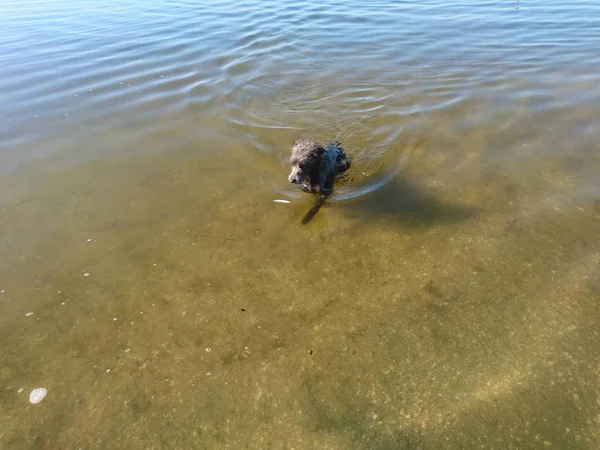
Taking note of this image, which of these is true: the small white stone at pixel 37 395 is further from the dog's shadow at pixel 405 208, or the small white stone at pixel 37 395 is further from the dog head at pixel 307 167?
the dog head at pixel 307 167

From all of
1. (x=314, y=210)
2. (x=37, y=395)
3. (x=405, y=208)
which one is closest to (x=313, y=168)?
(x=314, y=210)

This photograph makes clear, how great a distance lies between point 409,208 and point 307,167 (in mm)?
1577

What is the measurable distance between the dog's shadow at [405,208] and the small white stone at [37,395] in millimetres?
3506

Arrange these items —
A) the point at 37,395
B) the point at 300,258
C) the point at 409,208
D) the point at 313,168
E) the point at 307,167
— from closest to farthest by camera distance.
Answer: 1. the point at 37,395
2. the point at 300,258
3. the point at 409,208
4. the point at 307,167
5. the point at 313,168

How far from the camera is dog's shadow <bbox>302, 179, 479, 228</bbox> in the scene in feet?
19.6

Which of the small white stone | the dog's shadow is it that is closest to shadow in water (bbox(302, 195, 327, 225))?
the dog's shadow

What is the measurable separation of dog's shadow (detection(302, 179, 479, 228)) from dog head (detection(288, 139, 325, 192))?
0.30m

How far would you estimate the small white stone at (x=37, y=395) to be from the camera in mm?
4027

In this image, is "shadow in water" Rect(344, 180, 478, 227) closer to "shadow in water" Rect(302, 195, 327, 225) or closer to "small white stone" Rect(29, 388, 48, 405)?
"shadow in water" Rect(302, 195, 327, 225)

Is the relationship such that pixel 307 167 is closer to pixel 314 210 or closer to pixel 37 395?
pixel 314 210

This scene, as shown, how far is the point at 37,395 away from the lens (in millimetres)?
4062

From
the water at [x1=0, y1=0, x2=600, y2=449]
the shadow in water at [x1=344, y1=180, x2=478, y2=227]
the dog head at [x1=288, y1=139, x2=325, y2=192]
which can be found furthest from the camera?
the dog head at [x1=288, y1=139, x2=325, y2=192]

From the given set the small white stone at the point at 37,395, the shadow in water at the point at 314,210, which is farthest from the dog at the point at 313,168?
the small white stone at the point at 37,395

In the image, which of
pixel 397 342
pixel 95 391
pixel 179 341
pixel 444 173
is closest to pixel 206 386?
pixel 179 341
